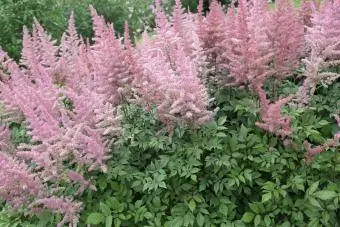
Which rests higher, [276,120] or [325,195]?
[276,120]

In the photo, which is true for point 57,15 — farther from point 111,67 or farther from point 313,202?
point 313,202

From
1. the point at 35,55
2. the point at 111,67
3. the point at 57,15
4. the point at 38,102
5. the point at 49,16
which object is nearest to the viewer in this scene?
the point at 111,67

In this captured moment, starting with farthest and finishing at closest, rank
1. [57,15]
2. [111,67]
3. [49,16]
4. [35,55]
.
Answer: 1. [57,15]
2. [49,16]
3. [35,55]
4. [111,67]

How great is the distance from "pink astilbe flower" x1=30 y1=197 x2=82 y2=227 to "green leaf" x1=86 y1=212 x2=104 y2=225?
0.08 meters

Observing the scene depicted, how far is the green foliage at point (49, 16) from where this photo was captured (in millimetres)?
7031

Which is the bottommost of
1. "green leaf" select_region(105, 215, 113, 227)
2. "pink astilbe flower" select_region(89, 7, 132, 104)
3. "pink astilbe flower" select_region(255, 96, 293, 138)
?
"green leaf" select_region(105, 215, 113, 227)

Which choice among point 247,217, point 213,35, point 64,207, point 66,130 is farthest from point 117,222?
point 213,35

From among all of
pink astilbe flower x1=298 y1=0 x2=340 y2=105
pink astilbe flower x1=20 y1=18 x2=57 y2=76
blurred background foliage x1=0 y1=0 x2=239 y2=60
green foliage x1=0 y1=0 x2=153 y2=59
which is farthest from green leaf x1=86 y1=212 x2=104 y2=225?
green foliage x1=0 y1=0 x2=153 y2=59

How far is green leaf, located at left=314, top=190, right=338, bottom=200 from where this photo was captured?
8.76ft

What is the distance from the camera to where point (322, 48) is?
3049 millimetres

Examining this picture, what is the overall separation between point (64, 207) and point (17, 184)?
0.34 metres

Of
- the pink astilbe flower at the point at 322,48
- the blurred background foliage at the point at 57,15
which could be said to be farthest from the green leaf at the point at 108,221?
the blurred background foliage at the point at 57,15

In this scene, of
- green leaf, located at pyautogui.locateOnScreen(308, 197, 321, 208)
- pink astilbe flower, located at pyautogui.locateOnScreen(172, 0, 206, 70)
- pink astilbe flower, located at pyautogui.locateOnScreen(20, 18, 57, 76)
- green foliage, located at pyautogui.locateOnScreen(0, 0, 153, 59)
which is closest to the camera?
green leaf, located at pyautogui.locateOnScreen(308, 197, 321, 208)

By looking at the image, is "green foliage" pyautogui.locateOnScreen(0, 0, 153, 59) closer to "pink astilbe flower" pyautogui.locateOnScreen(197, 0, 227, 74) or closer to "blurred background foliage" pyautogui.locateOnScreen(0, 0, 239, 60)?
"blurred background foliage" pyautogui.locateOnScreen(0, 0, 239, 60)
